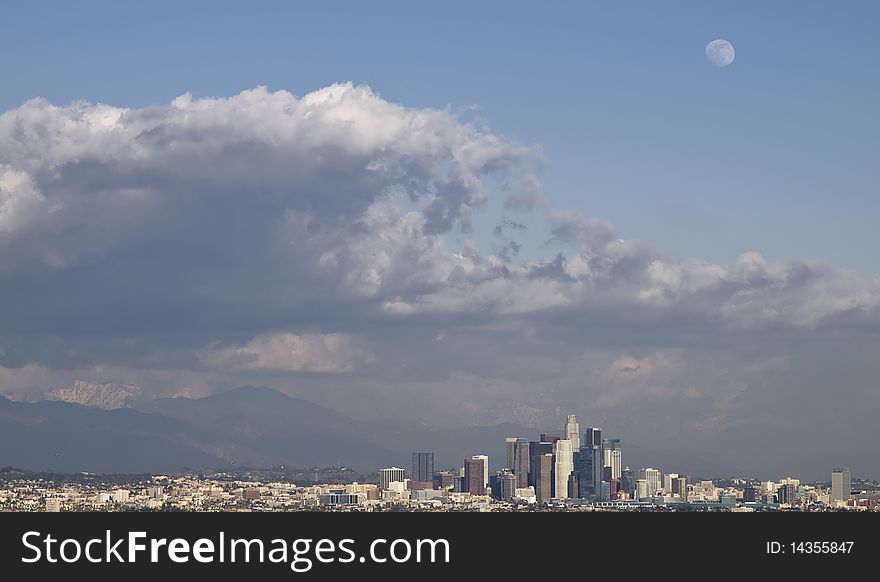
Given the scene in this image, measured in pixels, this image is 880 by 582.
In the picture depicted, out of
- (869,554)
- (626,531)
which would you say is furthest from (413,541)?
(869,554)

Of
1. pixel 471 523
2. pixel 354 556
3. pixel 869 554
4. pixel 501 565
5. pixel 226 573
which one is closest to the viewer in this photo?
pixel 226 573

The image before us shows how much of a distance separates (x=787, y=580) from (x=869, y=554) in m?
11.9

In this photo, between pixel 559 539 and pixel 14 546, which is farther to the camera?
pixel 559 539

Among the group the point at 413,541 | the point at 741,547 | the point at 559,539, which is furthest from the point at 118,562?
the point at 741,547

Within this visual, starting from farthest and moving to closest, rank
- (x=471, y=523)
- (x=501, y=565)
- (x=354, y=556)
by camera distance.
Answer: (x=471, y=523)
(x=501, y=565)
(x=354, y=556)

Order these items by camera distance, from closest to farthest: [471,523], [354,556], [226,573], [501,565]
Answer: [226,573]
[354,556]
[501,565]
[471,523]

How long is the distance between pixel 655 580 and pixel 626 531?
18647mm

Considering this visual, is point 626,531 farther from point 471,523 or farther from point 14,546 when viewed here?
point 14,546

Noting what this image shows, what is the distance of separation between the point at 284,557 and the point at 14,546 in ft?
56.9

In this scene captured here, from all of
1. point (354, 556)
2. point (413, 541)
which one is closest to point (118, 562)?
point (354, 556)

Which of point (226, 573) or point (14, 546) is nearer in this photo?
point (226, 573)

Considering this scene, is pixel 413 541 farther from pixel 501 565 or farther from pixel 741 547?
pixel 741 547

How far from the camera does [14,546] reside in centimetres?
7925

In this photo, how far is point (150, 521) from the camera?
3258 inches
